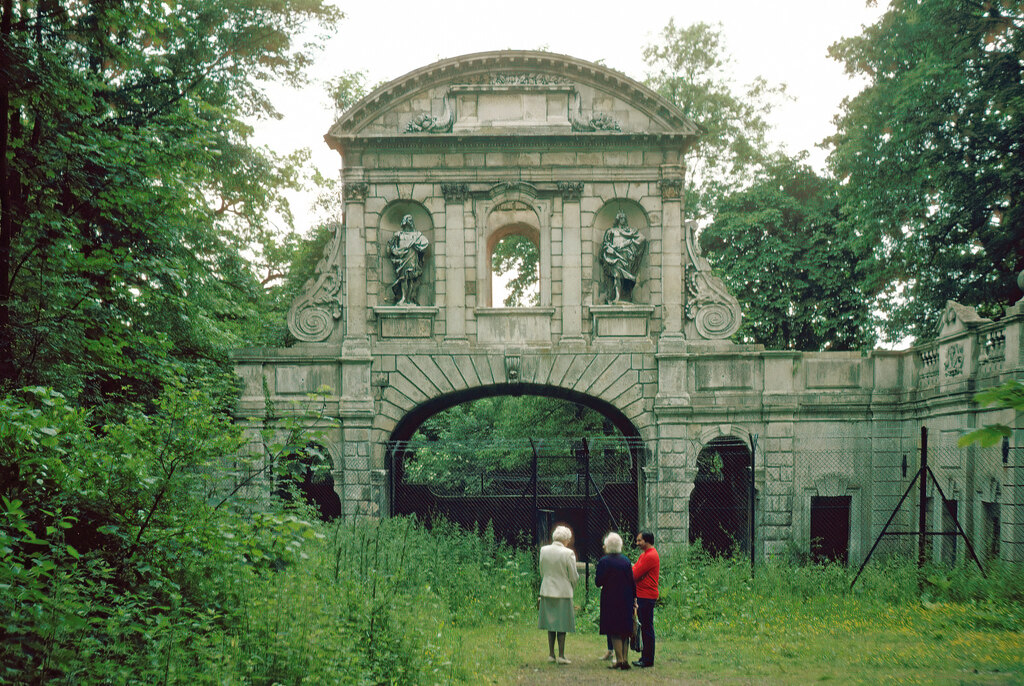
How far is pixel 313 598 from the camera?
8.04 meters

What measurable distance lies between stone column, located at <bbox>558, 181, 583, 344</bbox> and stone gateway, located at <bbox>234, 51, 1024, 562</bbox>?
0.03 meters

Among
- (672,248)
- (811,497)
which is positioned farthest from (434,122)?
(811,497)

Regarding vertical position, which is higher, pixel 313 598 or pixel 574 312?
pixel 574 312

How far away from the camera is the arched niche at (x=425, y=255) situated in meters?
18.8

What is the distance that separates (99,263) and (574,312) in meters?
9.33

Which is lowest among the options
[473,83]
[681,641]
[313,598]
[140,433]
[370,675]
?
[681,641]

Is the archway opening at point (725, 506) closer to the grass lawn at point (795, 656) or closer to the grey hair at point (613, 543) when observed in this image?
the grass lawn at point (795, 656)

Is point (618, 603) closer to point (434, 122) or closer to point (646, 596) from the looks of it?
point (646, 596)

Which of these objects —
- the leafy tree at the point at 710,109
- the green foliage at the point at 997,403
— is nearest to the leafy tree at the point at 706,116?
the leafy tree at the point at 710,109

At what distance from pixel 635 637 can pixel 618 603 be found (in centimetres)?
68

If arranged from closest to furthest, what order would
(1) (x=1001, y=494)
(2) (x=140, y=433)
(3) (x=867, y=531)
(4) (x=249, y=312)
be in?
(2) (x=140, y=433) < (1) (x=1001, y=494) < (3) (x=867, y=531) < (4) (x=249, y=312)

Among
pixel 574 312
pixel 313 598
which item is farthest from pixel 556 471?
pixel 313 598

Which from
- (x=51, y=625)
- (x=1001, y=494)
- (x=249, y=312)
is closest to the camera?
(x=51, y=625)

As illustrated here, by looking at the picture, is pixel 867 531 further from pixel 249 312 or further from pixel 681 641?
pixel 249 312
